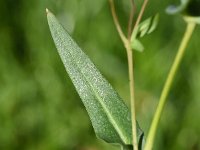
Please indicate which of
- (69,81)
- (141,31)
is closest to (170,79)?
(141,31)

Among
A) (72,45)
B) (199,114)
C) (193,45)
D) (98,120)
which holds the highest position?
(72,45)

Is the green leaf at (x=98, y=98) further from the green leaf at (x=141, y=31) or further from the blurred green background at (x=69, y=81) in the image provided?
the blurred green background at (x=69, y=81)

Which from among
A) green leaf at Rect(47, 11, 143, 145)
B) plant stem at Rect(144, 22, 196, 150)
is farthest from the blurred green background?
plant stem at Rect(144, 22, 196, 150)

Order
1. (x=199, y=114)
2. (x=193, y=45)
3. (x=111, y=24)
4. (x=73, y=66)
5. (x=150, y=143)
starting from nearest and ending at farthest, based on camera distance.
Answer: (x=150, y=143) < (x=73, y=66) < (x=199, y=114) < (x=193, y=45) < (x=111, y=24)

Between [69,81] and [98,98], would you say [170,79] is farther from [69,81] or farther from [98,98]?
[69,81]

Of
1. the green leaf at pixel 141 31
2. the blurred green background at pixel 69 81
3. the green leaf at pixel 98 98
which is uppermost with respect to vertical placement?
the green leaf at pixel 141 31

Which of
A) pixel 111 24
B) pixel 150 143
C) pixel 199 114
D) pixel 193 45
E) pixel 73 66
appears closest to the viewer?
pixel 150 143

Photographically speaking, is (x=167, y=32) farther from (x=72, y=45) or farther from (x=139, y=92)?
(x=72, y=45)

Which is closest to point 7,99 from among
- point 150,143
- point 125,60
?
point 125,60

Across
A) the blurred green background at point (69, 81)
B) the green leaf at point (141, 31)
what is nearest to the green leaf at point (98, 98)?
the green leaf at point (141, 31)
